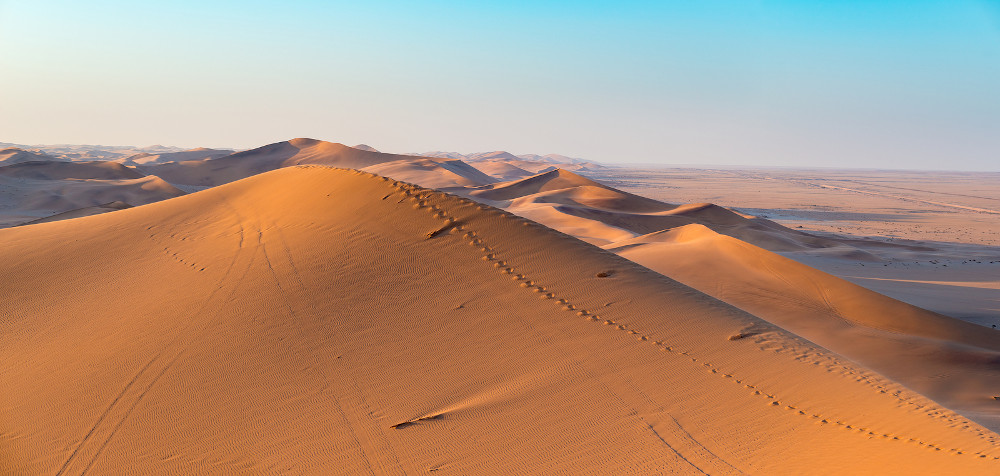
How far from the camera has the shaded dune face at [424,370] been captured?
4676 millimetres

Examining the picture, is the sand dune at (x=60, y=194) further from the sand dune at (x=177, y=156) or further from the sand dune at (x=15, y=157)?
the sand dune at (x=177, y=156)

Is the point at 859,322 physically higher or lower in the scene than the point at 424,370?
lower

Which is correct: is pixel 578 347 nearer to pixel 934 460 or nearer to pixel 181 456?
pixel 934 460

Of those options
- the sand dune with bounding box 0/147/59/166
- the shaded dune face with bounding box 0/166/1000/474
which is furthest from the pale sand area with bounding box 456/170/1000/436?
the sand dune with bounding box 0/147/59/166

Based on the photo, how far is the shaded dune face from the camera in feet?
15.3

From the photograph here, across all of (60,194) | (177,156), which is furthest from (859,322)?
(177,156)

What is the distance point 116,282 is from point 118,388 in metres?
3.51

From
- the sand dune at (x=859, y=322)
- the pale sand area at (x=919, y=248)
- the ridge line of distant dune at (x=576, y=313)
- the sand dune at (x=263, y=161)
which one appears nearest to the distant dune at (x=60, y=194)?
the sand dune at (x=263, y=161)

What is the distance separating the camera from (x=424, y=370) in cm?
577

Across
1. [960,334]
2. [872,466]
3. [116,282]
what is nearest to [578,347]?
[872,466]

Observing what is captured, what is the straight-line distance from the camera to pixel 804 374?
19.6ft

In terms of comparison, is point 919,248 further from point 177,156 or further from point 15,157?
point 177,156

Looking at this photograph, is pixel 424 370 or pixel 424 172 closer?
pixel 424 370

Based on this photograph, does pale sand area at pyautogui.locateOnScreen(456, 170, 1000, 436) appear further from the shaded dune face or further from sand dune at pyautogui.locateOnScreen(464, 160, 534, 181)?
sand dune at pyautogui.locateOnScreen(464, 160, 534, 181)
